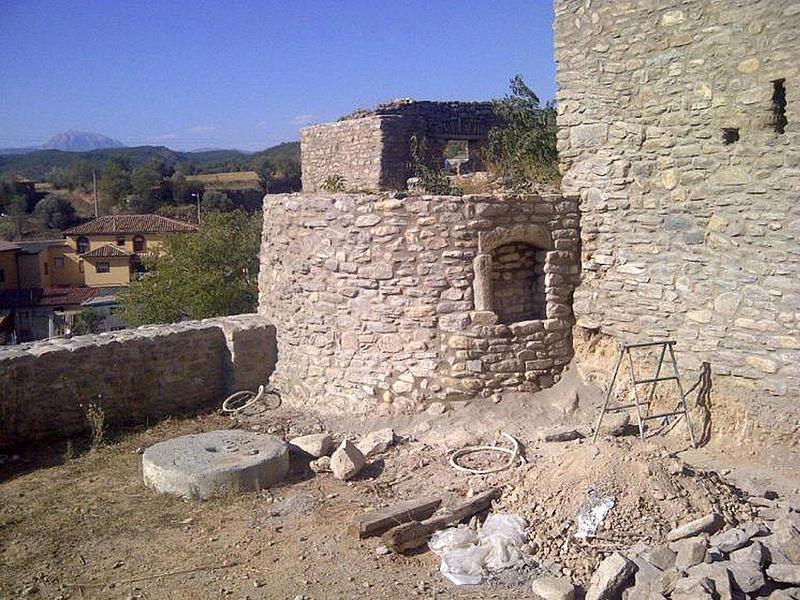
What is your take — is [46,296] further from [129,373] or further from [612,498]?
[612,498]

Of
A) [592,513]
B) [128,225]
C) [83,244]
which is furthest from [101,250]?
[592,513]

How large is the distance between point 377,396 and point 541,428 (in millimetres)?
1900

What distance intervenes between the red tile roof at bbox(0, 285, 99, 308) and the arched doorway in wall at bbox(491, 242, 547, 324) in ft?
106

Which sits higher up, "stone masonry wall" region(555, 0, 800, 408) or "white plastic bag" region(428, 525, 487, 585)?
"stone masonry wall" region(555, 0, 800, 408)

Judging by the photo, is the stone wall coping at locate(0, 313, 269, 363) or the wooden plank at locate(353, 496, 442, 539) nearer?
the wooden plank at locate(353, 496, 442, 539)

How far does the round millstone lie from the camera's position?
7.28 metres

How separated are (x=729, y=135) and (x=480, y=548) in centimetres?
475

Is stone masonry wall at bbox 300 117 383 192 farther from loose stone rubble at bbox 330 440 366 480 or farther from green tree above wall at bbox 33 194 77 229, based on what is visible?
green tree above wall at bbox 33 194 77 229

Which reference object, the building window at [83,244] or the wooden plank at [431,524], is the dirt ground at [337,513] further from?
the building window at [83,244]

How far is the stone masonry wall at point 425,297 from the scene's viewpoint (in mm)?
8680

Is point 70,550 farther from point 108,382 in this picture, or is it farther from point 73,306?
point 73,306

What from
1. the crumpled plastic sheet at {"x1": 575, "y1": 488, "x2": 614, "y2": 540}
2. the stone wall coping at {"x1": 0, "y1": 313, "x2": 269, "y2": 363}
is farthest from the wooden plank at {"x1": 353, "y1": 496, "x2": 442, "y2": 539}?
the stone wall coping at {"x1": 0, "y1": 313, "x2": 269, "y2": 363}

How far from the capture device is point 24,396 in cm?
889

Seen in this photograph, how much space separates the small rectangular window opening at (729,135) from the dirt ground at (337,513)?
2.97 metres
